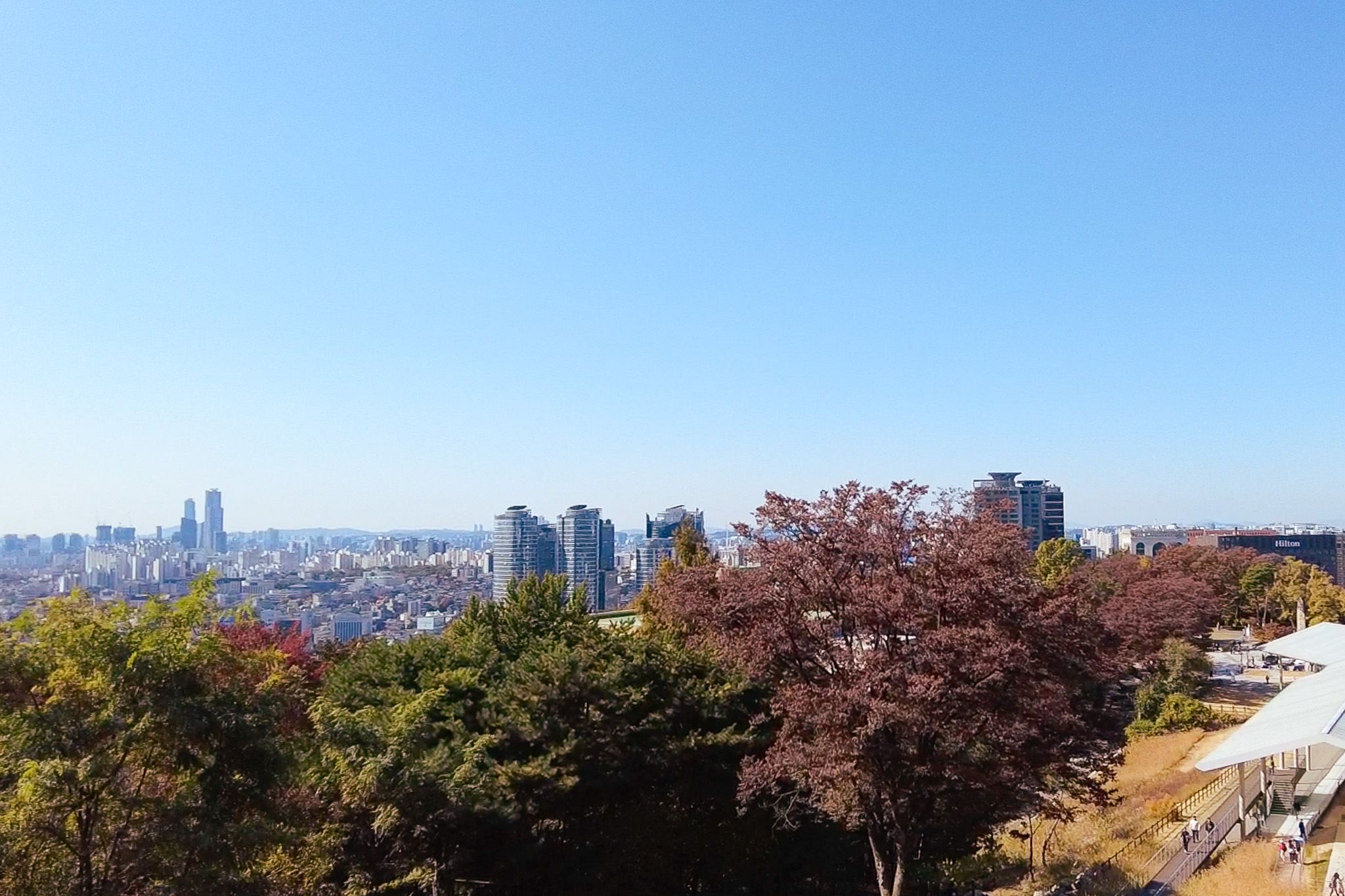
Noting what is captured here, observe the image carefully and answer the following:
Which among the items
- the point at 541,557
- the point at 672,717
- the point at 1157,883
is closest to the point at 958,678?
the point at 672,717

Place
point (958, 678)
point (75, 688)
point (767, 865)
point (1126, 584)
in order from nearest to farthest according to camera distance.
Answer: point (75, 688) < point (958, 678) < point (767, 865) < point (1126, 584)

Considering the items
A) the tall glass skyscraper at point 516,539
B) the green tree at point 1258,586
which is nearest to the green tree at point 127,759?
the green tree at point 1258,586

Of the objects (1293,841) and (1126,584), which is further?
(1126,584)

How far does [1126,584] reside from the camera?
4162 cm

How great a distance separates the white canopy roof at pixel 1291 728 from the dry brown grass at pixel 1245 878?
1504 millimetres

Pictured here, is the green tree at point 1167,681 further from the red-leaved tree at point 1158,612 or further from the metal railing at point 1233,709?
the metal railing at point 1233,709

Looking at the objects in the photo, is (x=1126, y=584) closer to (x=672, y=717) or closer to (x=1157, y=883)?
(x=1157, y=883)

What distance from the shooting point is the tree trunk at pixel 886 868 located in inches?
441

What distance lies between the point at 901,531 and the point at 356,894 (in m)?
8.10

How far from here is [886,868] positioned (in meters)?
12.2

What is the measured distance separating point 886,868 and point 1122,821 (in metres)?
11.3

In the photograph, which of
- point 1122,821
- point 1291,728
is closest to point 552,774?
point 1291,728

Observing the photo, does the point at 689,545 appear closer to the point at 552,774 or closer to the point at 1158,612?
the point at 552,774

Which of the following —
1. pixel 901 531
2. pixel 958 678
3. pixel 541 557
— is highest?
pixel 901 531
